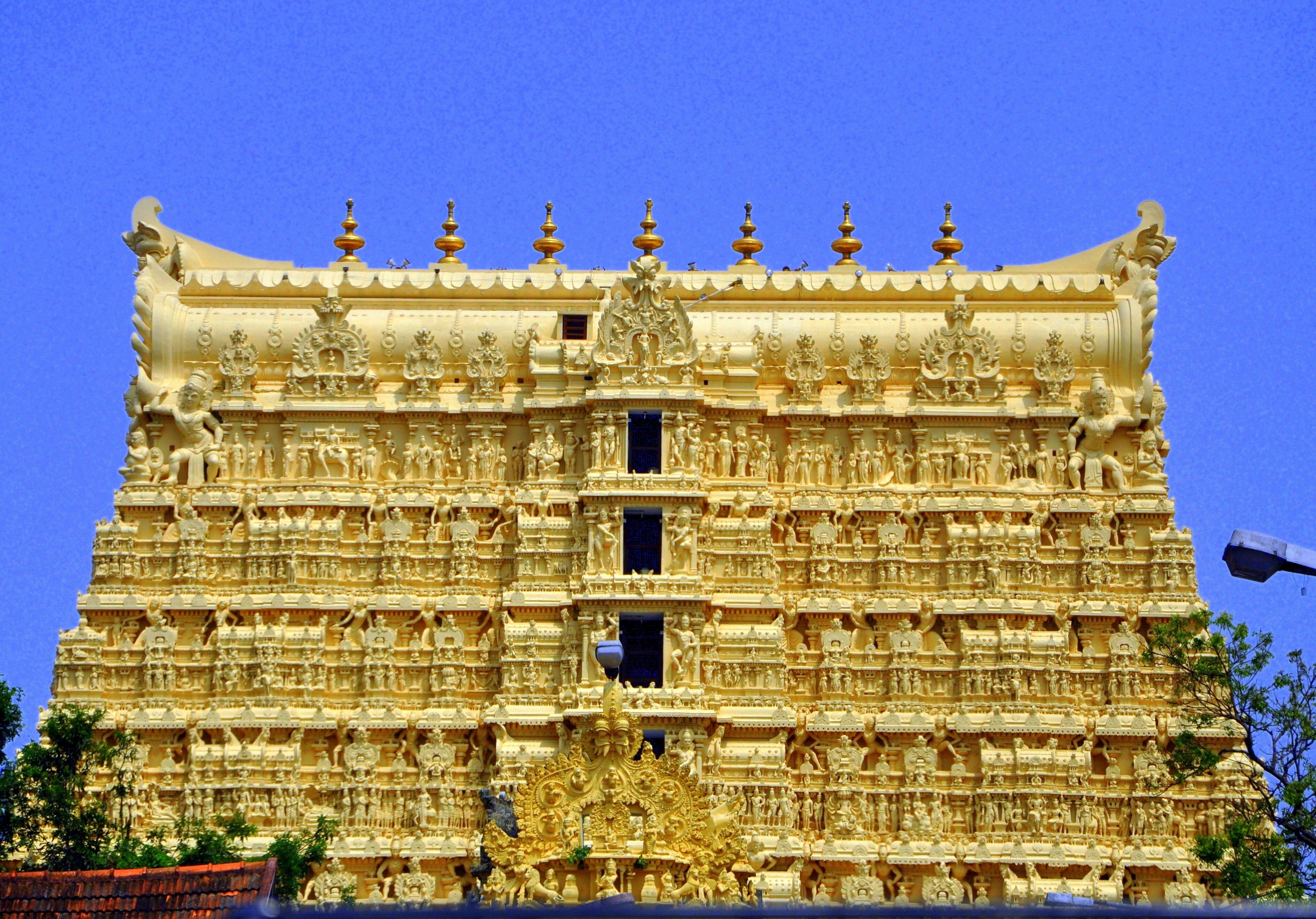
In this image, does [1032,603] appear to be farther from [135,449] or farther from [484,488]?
[135,449]

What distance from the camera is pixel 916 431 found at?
269 feet

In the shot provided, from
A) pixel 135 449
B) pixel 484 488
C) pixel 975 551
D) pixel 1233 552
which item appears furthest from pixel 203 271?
pixel 1233 552

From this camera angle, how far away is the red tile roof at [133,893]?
55.8 meters

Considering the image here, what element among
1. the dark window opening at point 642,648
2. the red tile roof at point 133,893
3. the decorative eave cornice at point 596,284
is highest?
the decorative eave cornice at point 596,284

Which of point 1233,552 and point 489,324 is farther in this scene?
point 489,324

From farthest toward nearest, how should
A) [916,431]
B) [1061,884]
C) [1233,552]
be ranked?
[916,431] → [1061,884] → [1233,552]

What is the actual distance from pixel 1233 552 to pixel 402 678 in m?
37.7

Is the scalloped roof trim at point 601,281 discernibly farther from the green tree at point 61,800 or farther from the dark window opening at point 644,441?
the green tree at point 61,800

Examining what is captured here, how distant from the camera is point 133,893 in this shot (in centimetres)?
5659

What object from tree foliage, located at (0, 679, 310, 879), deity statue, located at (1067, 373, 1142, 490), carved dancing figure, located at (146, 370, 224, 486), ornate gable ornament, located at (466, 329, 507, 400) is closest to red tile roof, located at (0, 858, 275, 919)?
tree foliage, located at (0, 679, 310, 879)

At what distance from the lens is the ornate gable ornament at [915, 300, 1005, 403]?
A: 81938 mm

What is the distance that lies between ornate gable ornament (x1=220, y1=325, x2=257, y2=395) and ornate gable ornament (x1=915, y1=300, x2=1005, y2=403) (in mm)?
18503

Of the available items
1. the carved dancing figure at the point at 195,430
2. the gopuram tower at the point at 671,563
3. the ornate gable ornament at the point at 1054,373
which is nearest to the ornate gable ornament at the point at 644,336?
the gopuram tower at the point at 671,563

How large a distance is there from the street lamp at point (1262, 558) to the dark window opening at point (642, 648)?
33.3 metres
